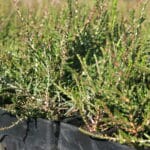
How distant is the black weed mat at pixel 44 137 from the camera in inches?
73.8

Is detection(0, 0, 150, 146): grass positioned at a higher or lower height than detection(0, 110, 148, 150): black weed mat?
higher

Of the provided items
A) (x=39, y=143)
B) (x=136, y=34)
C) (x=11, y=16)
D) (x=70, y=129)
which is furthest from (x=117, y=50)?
(x=11, y=16)

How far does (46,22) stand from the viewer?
260 centimetres

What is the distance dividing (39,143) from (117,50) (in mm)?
600

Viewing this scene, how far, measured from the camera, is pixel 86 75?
2.07m

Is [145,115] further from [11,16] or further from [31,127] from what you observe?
[11,16]

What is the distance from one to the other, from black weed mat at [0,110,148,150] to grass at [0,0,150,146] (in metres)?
0.05

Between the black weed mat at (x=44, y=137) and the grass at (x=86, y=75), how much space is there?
48 mm

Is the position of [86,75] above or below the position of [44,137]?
above

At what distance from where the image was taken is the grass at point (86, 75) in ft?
5.94

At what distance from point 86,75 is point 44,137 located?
365mm

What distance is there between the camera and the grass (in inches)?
71.2

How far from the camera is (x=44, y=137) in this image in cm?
206

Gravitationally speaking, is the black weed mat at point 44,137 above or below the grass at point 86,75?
below
